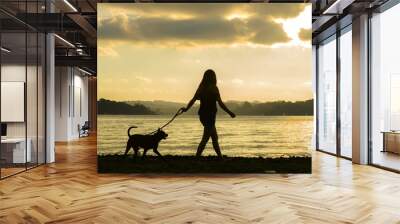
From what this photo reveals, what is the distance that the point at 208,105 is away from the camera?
712 centimetres

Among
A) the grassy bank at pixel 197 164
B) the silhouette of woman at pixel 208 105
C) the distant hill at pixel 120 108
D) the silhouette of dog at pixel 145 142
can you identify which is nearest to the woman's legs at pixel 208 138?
the silhouette of woman at pixel 208 105

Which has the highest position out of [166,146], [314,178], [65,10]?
[65,10]

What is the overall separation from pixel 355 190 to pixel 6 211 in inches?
176

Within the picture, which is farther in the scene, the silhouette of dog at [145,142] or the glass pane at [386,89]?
the glass pane at [386,89]

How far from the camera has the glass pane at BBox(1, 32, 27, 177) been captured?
6551 mm

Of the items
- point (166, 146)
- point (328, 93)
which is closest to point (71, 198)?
point (166, 146)

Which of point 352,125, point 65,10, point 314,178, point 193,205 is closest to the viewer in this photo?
point 193,205

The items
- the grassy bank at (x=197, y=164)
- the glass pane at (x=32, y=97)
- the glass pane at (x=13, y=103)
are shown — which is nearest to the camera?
the glass pane at (x=13, y=103)

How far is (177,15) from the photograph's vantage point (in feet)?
23.2

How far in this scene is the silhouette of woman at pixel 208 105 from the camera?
709cm

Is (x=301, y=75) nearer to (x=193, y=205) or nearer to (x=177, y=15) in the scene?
(x=177, y=15)

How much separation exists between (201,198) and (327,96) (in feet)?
22.5

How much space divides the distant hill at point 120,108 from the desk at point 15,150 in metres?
1.59

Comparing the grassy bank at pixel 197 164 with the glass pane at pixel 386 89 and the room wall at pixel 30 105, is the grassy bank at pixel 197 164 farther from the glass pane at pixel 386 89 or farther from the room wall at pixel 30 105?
the glass pane at pixel 386 89
